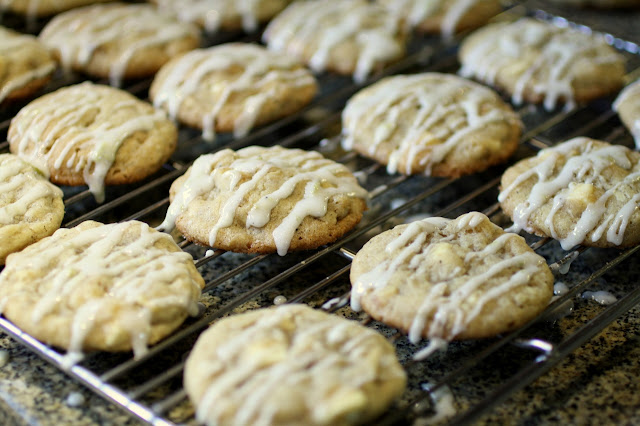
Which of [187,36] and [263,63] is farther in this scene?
[187,36]

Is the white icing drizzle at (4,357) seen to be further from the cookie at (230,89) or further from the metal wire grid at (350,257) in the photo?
the cookie at (230,89)

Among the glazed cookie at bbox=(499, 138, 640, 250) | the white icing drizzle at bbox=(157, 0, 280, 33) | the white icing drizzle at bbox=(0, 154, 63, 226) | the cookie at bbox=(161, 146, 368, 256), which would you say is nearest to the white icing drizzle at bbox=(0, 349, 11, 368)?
the white icing drizzle at bbox=(0, 154, 63, 226)

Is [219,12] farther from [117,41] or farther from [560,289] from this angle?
[560,289]

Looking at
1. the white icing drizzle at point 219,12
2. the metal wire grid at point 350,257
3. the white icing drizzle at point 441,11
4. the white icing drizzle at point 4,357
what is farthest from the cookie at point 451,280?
the white icing drizzle at point 219,12

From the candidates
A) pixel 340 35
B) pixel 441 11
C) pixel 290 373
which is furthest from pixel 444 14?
pixel 290 373

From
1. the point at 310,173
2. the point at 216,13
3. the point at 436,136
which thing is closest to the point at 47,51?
the point at 216,13

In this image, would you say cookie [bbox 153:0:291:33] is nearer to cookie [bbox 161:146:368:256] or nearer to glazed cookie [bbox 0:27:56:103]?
glazed cookie [bbox 0:27:56:103]
